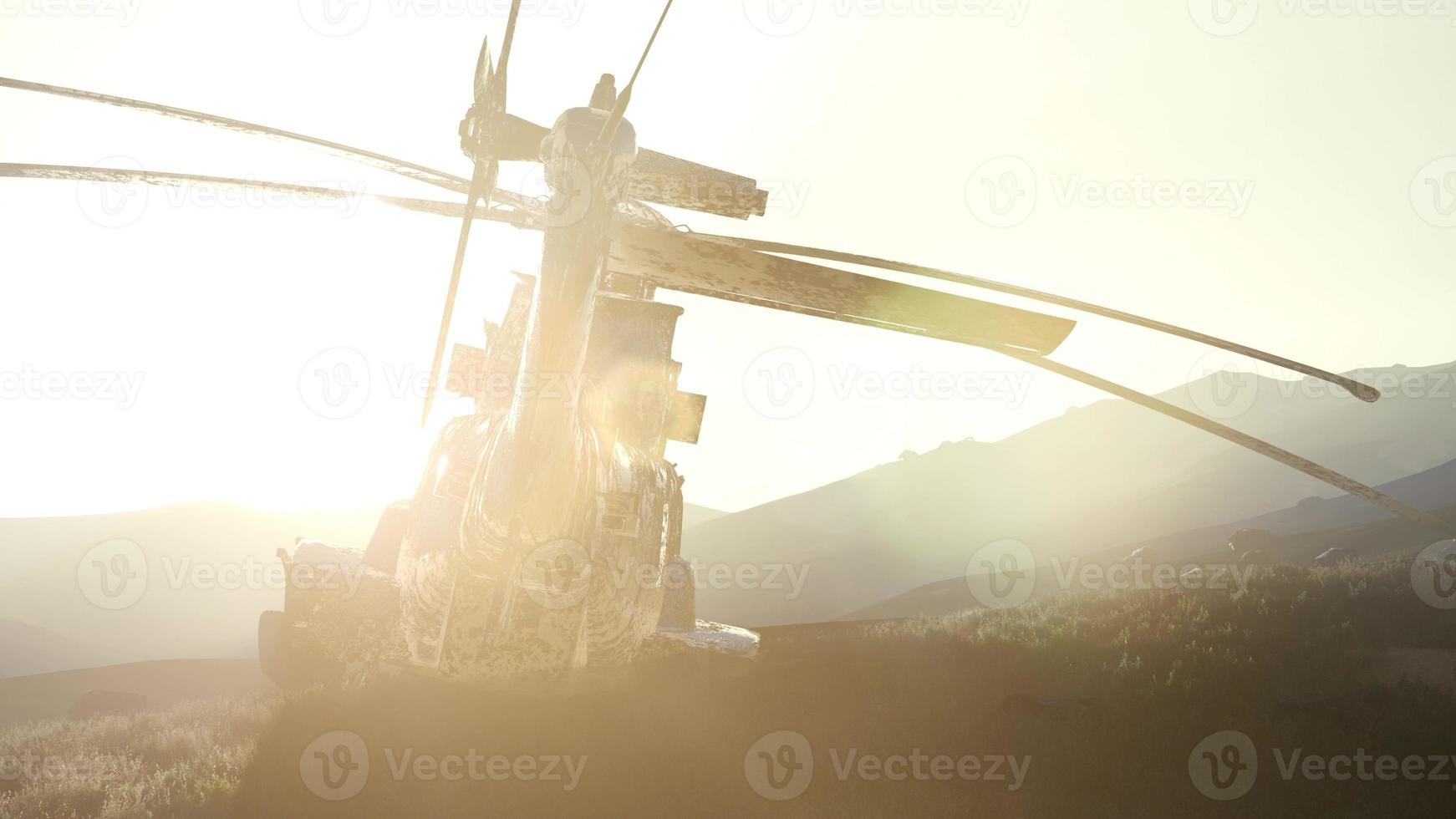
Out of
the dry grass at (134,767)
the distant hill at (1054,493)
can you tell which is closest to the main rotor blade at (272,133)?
the dry grass at (134,767)

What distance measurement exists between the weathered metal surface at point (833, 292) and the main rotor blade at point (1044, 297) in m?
0.11

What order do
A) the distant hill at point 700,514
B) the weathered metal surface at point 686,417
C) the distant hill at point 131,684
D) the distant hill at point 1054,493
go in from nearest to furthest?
the weathered metal surface at point 686,417, the distant hill at point 131,684, the distant hill at point 1054,493, the distant hill at point 700,514

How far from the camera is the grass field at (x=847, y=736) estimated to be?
284 inches

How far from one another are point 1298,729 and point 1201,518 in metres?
76.8

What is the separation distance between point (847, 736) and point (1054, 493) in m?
101

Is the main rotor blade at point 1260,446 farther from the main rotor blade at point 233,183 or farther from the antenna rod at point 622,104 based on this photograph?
the main rotor blade at point 233,183

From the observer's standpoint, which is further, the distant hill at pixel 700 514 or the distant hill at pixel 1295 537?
the distant hill at pixel 700 514

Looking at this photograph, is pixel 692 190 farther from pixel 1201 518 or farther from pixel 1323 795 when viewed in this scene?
pixel 1201 518

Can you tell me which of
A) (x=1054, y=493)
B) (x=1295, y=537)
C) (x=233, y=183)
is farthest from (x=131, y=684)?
(x=1054, y=493)

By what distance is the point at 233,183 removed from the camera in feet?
14.6

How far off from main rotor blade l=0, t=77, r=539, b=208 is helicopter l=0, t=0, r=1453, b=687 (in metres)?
0.01

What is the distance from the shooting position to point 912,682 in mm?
10945

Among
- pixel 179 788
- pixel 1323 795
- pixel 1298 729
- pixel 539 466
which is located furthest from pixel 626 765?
pixel 1298 729

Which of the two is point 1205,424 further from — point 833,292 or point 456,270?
point 456,270
